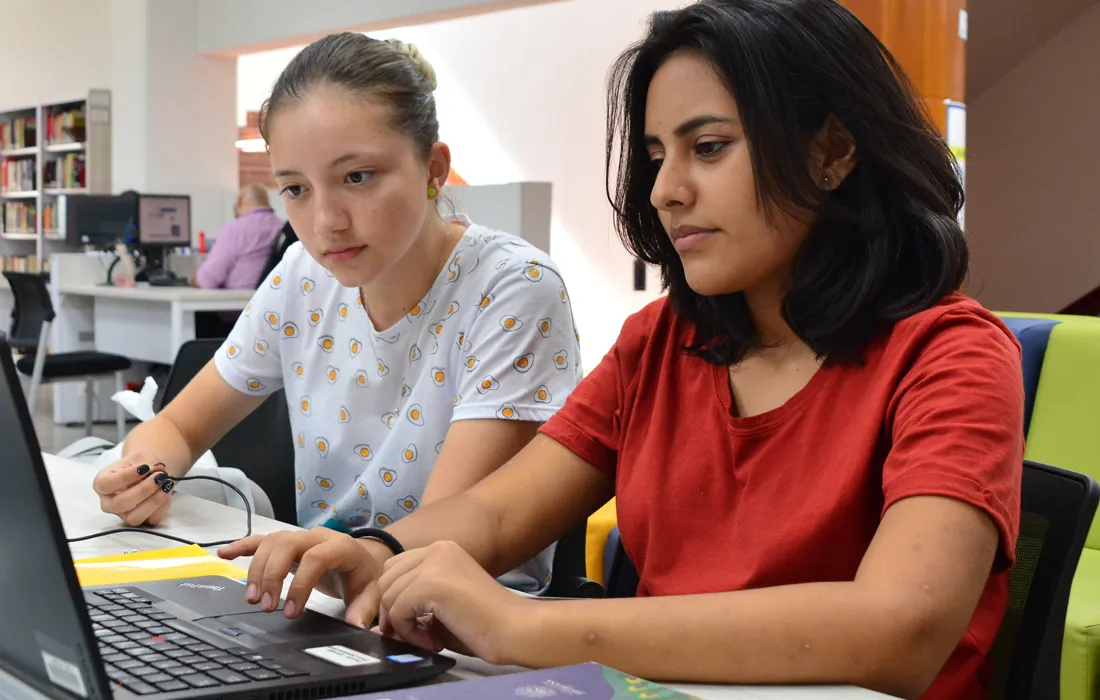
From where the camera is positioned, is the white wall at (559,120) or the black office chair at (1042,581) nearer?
the black office chair at (1042,581)

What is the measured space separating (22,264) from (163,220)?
406 cm

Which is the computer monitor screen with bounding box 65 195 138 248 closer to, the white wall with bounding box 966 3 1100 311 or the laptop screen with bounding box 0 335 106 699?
the white wall with bounding box 966 3 1100 311

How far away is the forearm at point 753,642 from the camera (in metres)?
0.80

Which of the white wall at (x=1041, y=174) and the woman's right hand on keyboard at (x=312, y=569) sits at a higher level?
the white wall at (x=1041, y=174)

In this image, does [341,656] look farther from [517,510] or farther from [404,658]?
[517,510]

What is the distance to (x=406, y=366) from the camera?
1596 millimetres

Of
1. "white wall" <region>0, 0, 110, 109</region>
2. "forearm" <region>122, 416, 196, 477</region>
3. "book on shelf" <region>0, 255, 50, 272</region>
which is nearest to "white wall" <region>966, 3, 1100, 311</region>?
"forearm" <region>122, 416, 196, 477</region>

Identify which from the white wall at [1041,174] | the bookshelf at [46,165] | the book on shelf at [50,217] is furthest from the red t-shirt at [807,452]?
the book on shelf at [50,217]

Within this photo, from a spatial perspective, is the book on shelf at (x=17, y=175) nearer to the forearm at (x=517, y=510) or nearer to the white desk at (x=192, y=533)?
the white desk at (x=192, y=533)

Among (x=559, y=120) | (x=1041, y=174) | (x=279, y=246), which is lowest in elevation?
(x=279, y=246)

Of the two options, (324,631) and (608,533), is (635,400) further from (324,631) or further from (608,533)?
(608,533)

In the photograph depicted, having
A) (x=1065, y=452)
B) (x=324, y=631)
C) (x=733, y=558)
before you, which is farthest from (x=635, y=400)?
(x=1065, y=452)

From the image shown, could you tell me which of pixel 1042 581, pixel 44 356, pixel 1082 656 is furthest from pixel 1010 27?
pixel 1042 581

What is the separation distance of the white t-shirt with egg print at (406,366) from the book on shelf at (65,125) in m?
8.07
